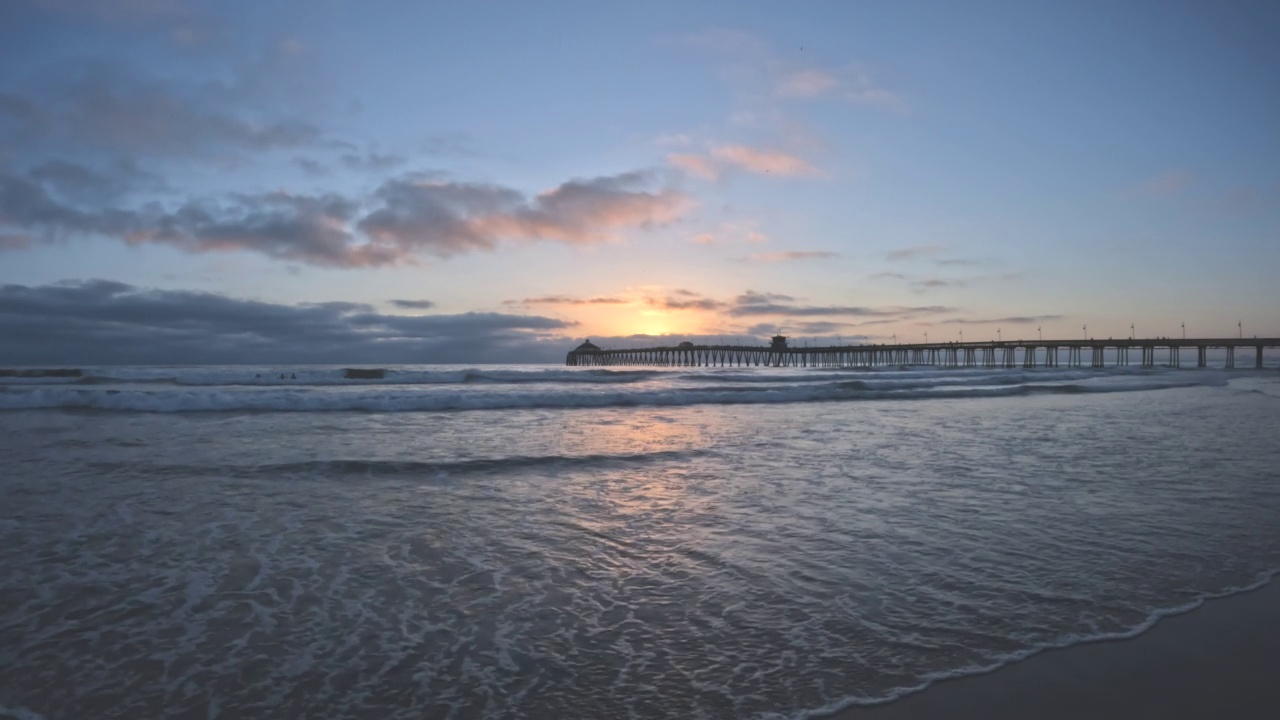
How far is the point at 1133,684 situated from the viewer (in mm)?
2859

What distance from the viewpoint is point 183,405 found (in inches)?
706

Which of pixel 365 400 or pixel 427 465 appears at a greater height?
pixel 365 400

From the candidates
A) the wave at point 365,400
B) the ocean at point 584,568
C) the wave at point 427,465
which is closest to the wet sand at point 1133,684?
the ocean at point 584,568

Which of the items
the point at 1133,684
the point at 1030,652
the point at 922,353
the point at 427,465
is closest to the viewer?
the point at 1133,684

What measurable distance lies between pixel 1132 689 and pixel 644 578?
2554mm

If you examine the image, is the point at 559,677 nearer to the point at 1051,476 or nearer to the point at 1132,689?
the point at 1132,689

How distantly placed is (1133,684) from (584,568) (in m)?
3.03

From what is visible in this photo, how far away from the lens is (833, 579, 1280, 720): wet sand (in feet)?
8.69

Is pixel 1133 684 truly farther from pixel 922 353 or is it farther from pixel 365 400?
pixel 922 353

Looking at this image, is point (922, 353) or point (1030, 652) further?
point (922, 353)

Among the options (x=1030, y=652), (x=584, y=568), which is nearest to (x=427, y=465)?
(x=584, y=568)

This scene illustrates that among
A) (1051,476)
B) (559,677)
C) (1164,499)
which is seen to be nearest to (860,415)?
(1051,476)

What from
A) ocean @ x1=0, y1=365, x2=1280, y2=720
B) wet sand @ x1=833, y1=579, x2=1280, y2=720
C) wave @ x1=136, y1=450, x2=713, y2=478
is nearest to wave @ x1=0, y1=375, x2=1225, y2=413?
ocean @ x1=0, y1=365, x2=1280, y2=720

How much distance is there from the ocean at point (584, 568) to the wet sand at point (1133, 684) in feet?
0.45
